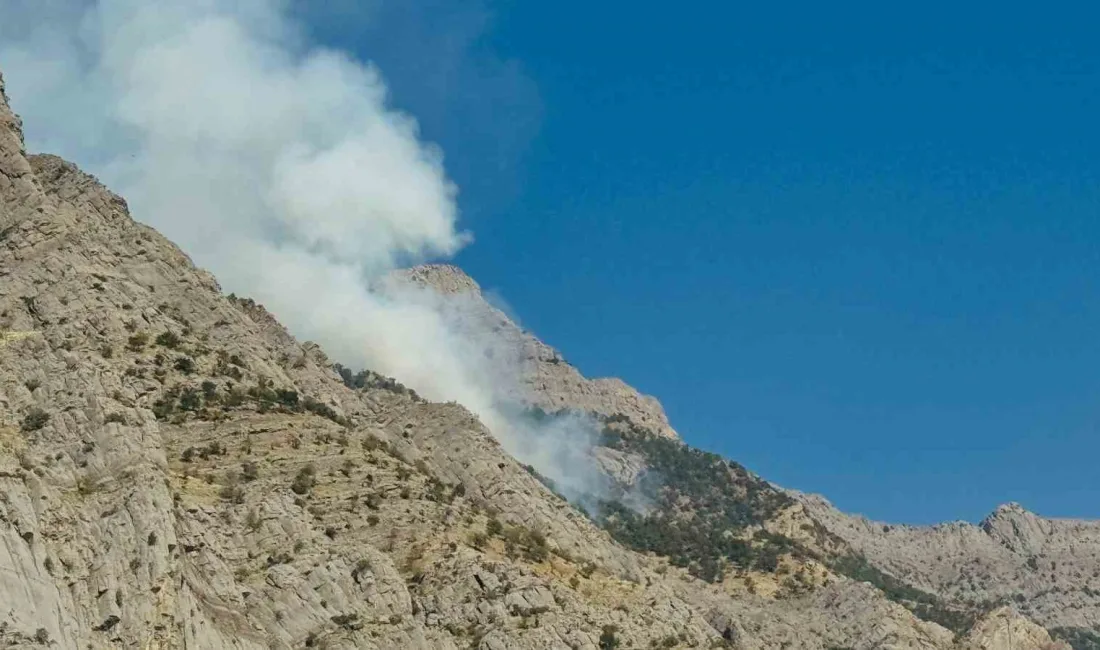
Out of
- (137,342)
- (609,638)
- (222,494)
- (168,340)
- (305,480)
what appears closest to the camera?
(222,494)

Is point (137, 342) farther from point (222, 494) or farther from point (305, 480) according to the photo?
point (222, 494)

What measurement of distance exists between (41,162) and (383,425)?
128ft

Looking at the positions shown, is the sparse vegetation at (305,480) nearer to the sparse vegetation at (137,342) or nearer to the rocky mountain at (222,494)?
the rocky mountain at (222,494)

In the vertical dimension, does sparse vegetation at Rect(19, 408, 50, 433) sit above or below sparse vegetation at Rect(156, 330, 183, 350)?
below

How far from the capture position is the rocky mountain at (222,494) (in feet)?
228

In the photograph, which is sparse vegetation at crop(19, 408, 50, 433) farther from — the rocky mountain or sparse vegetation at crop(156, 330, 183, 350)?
sparse vegetation at crop(156, 330, 183, 350)

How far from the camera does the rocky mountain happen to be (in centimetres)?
6950

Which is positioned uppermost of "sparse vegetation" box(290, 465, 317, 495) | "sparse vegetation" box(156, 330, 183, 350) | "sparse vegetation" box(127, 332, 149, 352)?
"sparse vegetation" box(156, 330, 183, 350)

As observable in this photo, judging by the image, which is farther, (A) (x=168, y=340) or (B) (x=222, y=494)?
(A) (x=168, y=340)

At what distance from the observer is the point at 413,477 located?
104 m

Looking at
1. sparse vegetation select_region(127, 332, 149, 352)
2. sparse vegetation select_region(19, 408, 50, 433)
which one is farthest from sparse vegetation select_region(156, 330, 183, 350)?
sparse vegetation select_region(19, 408, 50, 433)

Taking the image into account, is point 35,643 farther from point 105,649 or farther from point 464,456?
point 464,456

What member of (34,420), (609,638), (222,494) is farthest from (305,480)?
(34,420)

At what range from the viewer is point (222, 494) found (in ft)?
299
